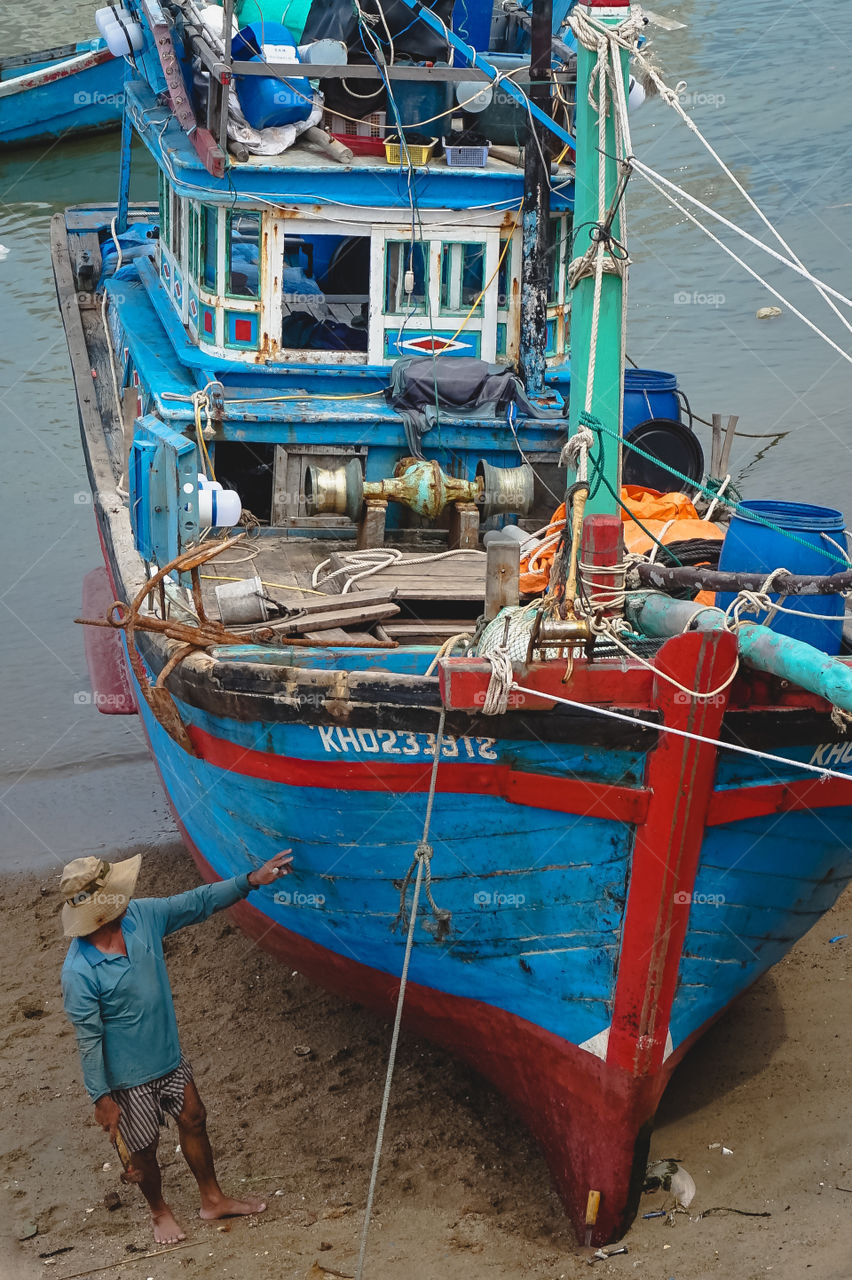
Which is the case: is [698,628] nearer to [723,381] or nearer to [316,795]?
[316,795]

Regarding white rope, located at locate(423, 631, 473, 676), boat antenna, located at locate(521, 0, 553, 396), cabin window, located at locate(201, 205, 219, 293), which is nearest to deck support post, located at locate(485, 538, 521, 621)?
white rope, located at locate(423, 631, 473, 676)

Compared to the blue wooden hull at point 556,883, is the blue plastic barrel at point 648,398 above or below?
above

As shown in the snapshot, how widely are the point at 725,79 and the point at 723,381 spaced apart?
10.8m

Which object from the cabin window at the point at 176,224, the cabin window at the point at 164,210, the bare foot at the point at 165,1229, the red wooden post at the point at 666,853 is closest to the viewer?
the red wooden post at the point at 666,853

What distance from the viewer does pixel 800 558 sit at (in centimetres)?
504

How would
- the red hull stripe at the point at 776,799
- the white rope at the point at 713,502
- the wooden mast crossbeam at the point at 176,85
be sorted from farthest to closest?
1. the wooden mast crossbeam at the point at 176,85
2. the white rope at the point at 713,502
3. the red hull stripe at the point at 776,799

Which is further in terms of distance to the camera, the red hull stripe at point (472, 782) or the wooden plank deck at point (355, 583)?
the wooden plank deck at point (355, 583)

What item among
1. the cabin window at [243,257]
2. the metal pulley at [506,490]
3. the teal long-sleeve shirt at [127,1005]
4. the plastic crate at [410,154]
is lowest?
the teal long-sleeve shirt at [127,1005]

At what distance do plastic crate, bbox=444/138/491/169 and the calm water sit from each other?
10.1 ft

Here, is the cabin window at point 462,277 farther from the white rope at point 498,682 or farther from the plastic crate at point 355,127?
the white rope at point 498,682

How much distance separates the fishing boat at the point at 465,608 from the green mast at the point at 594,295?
16 millimetres

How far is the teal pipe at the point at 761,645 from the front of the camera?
14.1ft

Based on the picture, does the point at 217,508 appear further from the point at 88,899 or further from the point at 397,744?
the point at 88,899

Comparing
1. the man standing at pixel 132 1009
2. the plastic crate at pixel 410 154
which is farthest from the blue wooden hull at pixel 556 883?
the plastic crate at pixel 410 154
